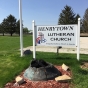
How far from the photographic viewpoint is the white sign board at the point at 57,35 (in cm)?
713

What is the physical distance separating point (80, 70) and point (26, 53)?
3685 mm

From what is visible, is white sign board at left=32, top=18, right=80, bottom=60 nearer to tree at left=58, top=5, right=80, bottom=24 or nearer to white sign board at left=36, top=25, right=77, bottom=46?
white sign board at left=36, top=25, right=77, bottom=46

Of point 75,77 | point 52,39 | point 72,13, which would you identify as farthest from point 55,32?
point 72,13

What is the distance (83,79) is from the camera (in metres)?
5.17

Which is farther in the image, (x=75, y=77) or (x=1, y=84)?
(x=75, y=77)

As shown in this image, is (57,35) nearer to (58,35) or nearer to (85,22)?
(58,35)

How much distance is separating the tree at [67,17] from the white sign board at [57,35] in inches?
2317

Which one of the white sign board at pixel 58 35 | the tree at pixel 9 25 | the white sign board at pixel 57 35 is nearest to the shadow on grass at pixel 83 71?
the white sign board at pixel 58 35

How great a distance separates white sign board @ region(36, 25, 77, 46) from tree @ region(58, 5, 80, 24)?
193 ft

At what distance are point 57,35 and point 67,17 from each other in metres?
60.3

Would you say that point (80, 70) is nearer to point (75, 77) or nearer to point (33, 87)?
point (75, 77)

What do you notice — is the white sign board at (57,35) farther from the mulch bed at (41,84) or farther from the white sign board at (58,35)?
the mulch bed at (41,84)

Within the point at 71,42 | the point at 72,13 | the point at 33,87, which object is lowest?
the point at 33,87

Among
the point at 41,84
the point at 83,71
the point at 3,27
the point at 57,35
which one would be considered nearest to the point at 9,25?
the point at 3,27
